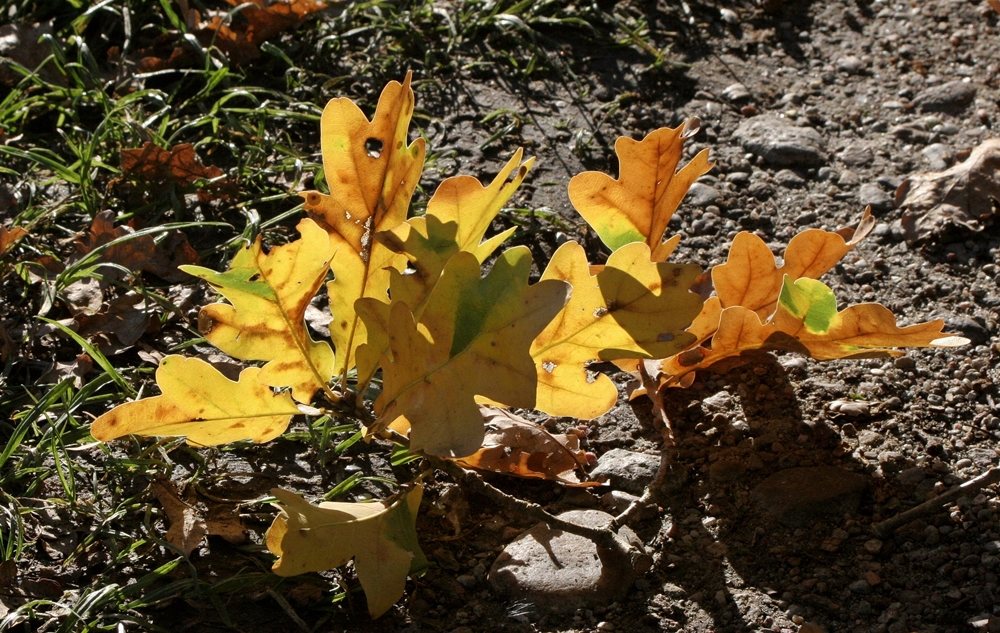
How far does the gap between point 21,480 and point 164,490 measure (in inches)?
11.9

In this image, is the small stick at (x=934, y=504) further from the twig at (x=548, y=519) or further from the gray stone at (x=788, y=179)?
the gray stone at (x=788, y=179)

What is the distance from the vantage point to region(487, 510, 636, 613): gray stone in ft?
5.57

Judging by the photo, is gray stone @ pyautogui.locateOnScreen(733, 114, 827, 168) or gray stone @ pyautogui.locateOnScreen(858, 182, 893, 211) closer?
gray stone @ pyautogui.locateOnScreen(858, 182, 893, 211)

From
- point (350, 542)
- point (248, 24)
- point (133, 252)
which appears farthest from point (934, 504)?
point (248, 24)

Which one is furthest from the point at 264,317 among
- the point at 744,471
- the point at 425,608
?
the point at 744,471

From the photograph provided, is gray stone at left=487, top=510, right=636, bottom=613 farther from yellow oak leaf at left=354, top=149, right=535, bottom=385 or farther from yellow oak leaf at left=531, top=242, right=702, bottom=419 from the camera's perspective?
yellow oak leaf at left=354, top=149, right=535, bottom=385

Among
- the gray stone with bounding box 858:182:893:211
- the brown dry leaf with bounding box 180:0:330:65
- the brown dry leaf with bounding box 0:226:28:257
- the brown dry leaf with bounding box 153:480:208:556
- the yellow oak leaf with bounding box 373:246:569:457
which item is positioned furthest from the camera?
the brown dry leaf with bounding box 180:0:330:65

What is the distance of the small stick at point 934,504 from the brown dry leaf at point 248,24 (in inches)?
89.5

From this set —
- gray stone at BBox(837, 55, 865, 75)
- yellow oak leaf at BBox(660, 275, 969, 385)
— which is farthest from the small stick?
gray stone at BBox(837, 55, 865, 75)

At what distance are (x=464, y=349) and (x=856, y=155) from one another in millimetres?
1798

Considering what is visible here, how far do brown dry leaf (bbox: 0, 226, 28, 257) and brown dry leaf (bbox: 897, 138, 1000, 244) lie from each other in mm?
2243

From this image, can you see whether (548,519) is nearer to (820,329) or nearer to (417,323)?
(417,323)

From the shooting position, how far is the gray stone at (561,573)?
66.9 inches

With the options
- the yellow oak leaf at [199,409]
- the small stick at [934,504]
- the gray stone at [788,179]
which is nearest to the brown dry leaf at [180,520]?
the yellow oak leaf at [199,409]
